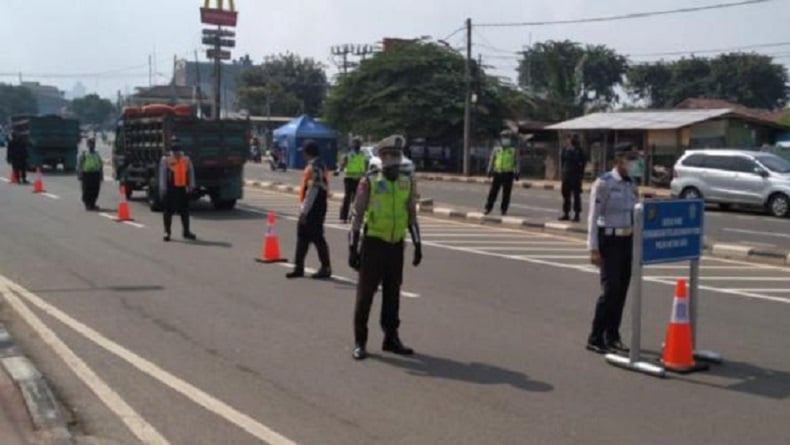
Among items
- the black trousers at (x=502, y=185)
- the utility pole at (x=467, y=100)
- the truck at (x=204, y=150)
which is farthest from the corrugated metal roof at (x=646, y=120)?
the truck at (x=204, y=150)

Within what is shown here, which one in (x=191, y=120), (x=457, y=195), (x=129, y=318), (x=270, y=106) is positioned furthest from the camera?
(x=270, y=106)

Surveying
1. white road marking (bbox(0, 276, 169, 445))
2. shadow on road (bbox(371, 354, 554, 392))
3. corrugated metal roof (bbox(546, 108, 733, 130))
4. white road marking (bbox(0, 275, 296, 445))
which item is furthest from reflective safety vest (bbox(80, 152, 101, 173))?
corrugated metal roof (bbox(546, 108, 733, 130))

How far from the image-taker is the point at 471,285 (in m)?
12.5

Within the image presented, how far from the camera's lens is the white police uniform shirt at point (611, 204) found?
838 centimetres

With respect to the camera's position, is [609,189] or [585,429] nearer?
[585,429]

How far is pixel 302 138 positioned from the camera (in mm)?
57125

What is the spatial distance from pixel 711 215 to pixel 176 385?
21.4 m

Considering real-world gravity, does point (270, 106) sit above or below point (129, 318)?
above

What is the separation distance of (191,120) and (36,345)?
15.1 meters

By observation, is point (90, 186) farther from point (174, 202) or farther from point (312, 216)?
point (312, 216)

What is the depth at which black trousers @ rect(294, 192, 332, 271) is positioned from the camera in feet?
41.8

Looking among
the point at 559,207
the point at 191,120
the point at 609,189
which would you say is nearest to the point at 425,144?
the point at 559,207

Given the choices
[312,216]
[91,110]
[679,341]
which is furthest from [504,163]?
[91,110]

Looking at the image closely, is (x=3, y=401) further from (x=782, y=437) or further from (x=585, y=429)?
(x=782, y=437)
